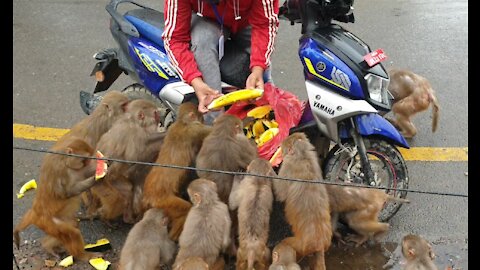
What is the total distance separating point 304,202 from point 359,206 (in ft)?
1.49

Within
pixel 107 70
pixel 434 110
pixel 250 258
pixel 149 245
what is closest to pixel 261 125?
pixel 250 258

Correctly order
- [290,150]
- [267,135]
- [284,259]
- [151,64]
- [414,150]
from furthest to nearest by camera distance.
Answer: [414,150] < [151,64] < [267,135] < [290,150] < [284,259]

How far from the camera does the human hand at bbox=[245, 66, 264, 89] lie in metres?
4.20

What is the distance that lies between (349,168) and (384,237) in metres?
0.57

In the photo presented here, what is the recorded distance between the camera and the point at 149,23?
15.6 ft

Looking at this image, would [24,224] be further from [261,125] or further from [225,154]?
[261,125]

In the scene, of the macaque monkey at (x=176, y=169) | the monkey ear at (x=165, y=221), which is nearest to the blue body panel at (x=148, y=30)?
the macaque monkey at (x=176, y=169)

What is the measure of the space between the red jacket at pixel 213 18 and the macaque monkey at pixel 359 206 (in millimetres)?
1079

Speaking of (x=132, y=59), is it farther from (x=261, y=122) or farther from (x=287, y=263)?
(x=287, y=263)

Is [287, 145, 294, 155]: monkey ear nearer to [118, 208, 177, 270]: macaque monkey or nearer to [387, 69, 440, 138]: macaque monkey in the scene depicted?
[118, 208, 177, 270]: macaque monkey

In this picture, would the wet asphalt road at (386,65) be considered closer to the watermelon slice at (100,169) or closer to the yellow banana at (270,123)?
the watermelon slice at (100,169)

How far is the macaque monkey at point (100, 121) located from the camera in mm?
4340

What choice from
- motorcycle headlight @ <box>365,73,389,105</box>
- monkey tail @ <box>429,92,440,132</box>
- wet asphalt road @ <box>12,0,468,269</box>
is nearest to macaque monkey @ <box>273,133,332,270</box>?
motorcycle headlight @ <box>365,73,389,105</box>

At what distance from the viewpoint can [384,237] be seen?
4277 millimetres
